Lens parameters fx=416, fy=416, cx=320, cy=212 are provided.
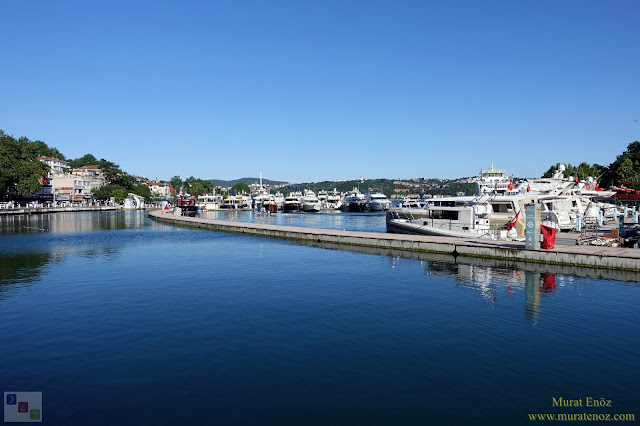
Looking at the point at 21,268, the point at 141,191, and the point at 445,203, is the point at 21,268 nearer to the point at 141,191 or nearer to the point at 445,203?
the point at 445,203

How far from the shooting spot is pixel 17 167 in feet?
314

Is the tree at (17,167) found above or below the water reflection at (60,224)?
above

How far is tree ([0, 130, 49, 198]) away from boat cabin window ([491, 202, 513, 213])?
10255 centimetres

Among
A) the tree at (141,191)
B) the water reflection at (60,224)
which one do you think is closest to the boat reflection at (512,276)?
the water reflection at (60,224)

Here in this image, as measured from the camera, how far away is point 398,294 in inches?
740

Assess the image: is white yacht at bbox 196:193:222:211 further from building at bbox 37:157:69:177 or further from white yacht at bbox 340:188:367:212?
building at bbox 37:157:69:177

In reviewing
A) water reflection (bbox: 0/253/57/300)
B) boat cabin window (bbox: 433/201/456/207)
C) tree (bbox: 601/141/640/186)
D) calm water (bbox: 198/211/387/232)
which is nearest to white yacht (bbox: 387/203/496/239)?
boat cabin window (bbox: 433/201/456/207)

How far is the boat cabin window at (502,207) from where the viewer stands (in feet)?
113

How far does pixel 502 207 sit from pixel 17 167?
104963 millimetres

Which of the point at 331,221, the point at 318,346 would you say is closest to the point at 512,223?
the point at 318,346

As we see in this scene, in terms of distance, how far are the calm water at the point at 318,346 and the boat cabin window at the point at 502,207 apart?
39.5ft

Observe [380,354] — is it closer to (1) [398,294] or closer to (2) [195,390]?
(2) [195,390]

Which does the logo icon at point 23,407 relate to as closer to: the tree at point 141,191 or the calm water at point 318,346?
the calm water at point 318,346

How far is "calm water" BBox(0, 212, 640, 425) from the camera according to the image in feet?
28.9
